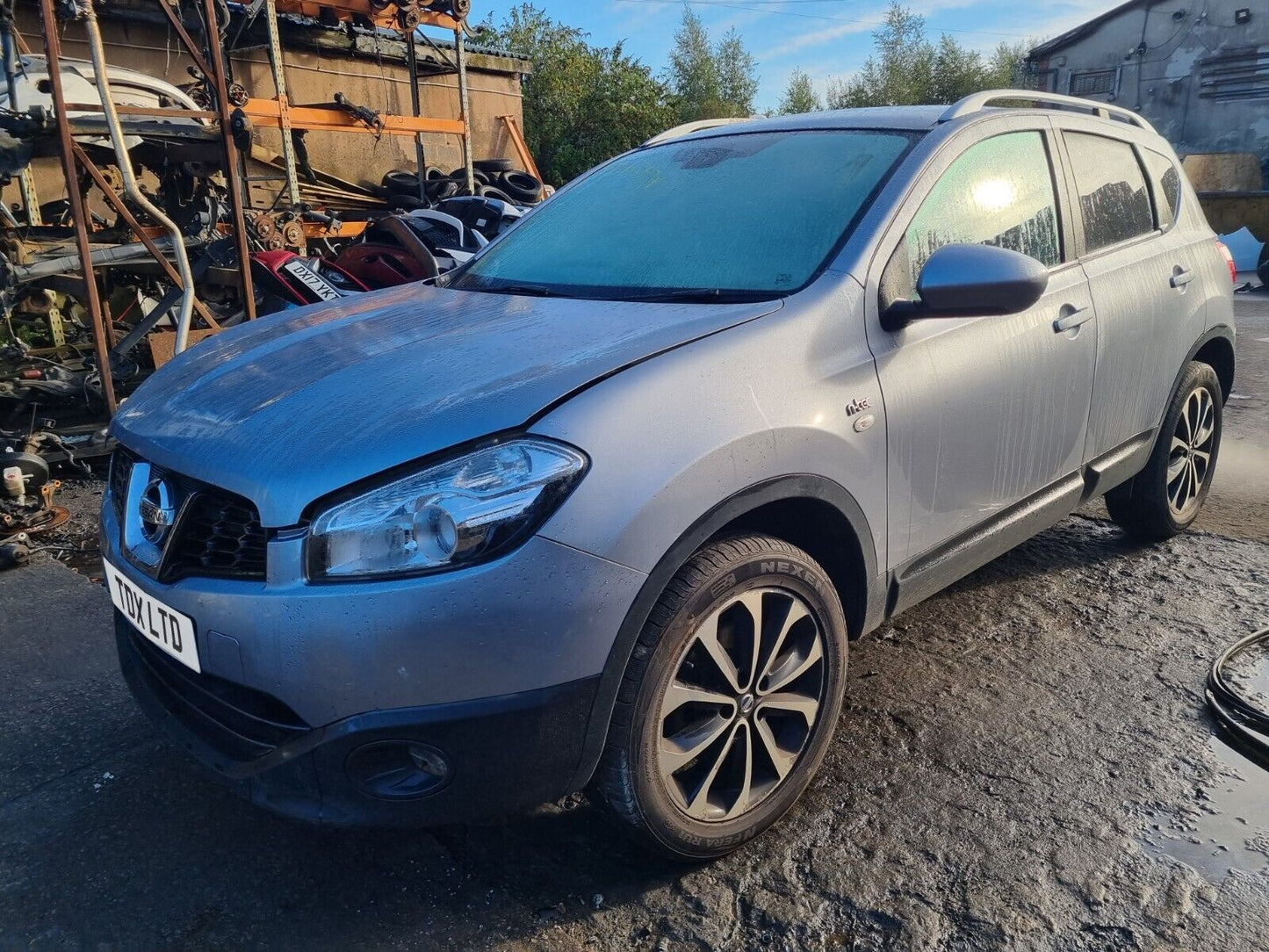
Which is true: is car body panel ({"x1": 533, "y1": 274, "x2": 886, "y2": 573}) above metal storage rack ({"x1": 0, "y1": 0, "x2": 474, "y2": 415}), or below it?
below

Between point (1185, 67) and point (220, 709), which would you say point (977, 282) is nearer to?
point (220, 709)

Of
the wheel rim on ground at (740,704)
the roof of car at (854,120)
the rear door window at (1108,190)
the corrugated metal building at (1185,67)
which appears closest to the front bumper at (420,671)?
the wheel rim on ground at (740,704)

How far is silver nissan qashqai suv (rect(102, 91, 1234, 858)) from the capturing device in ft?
5.94

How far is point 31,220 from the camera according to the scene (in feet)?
19.9

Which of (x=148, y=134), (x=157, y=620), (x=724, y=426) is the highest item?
(x=148, y=134)

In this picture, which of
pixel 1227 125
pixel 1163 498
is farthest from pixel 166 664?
pixel 1227 125

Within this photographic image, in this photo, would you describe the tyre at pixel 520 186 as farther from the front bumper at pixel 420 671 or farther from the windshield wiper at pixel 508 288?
the front bumper at pixel 420 671

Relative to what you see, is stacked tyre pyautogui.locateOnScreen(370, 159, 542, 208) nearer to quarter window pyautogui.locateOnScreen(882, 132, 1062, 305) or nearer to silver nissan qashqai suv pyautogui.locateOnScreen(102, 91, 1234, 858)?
silver nissan qashqai suv pyautogui.locateOnScreen(102, 91, 1234, 858)

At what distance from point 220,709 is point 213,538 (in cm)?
36

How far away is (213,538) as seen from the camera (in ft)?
6.51

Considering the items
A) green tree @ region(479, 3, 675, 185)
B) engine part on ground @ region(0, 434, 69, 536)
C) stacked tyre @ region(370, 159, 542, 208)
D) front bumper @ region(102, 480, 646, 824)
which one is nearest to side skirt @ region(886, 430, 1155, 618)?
front bumper @ region(102, 480, 646, 824)

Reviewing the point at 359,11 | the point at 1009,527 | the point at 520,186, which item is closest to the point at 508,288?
the point at 1009,527

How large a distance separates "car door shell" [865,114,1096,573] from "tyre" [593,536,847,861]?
16.0 inches

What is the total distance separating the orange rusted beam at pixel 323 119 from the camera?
805cm
